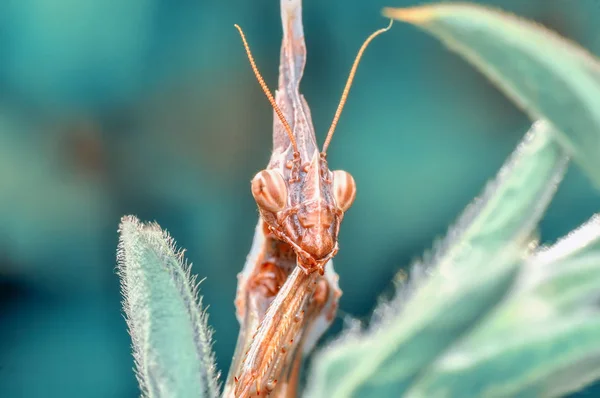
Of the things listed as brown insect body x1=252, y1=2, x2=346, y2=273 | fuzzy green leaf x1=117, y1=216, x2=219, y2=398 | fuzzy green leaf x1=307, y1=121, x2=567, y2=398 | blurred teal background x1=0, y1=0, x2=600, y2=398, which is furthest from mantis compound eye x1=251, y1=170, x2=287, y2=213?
blurred teal background x1=0, y1=0, x2=600, y2=398

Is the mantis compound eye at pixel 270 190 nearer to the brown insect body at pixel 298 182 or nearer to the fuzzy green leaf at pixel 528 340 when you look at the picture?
the brown insect body at pixel 298 182

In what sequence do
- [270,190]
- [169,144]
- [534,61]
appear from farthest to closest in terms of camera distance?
[169,144], [270,190], [534,61]

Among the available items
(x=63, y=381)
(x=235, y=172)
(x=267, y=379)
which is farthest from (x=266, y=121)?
(x=267, y=379)

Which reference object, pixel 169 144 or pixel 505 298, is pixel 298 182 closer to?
pixel 505 298

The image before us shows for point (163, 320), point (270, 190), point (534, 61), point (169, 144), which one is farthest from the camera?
point (169, 144)

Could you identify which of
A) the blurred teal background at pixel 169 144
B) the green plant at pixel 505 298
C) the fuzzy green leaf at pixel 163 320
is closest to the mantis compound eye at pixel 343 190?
the fuzzy green leaf at pixel 163 320

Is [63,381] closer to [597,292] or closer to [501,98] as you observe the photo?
[501,98]

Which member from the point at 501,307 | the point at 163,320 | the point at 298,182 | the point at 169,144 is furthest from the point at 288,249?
the point at 169,144
